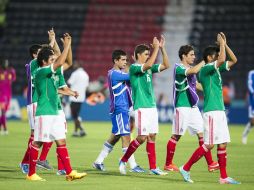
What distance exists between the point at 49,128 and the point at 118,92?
2474 millimetres

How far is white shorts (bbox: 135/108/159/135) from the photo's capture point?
14.6m

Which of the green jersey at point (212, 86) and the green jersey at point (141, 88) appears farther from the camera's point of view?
the green jersey at point (141, 88)

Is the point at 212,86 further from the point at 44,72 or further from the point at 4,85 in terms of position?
the point at 4,85

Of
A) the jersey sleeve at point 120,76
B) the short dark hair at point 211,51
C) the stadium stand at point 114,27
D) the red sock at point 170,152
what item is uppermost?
the stadium stand at point 114,27

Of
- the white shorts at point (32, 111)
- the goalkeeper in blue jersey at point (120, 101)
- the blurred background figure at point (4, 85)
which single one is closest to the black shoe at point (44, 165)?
the white shorts at point (32, 111)

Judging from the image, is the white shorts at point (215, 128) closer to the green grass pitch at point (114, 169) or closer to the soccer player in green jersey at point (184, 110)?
the green grass pitch at point (114, 169)

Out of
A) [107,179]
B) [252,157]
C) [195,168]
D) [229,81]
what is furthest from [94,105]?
[107,179]

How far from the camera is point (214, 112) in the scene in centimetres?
1345

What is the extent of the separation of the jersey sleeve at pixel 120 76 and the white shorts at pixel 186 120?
3.85ft

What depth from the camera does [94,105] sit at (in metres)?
34.6

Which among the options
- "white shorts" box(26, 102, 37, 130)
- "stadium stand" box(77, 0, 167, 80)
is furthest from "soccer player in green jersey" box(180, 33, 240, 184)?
"stadium stand" box(77, 0, 167, 80)

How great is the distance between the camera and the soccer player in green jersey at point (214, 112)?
43.8 feet

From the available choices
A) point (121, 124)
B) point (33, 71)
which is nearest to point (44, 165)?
point (121, 124)

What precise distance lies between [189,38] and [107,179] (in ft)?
91.9
